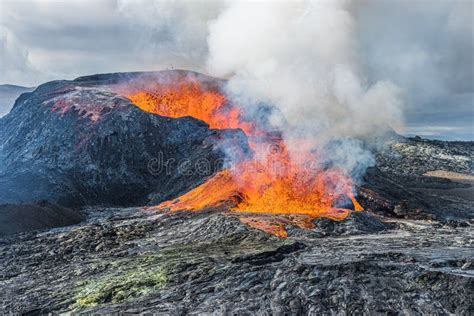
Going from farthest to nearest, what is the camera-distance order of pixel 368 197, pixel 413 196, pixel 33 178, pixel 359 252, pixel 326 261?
Result: 1. pixel 33 178
2. pixel 413 196
3. pixel 368 197
4. pixel 359 252
5. pixel 326 261

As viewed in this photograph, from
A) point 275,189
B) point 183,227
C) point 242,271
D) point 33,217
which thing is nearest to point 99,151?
point 33,217

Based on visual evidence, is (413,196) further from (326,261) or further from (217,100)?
(217,100)

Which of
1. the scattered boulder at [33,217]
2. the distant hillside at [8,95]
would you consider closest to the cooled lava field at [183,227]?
the scattered boulder at [33,217]

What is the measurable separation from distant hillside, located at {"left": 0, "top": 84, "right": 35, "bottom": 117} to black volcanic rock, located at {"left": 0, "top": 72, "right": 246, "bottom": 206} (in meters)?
87.5

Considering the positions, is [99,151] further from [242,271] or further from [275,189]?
[242,271]

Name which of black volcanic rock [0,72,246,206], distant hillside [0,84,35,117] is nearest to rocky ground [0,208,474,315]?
black volcanic rock [0,72,246,206]

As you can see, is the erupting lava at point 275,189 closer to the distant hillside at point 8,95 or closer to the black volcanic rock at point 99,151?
the black volcanic rock at point 99,151

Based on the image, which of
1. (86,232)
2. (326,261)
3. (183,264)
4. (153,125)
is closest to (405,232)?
(326,261)

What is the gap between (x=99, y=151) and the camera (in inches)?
2997

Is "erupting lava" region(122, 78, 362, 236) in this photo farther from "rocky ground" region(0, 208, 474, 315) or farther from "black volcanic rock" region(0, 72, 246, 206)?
"black volcanic rock" region(0, 72, 246, 206)

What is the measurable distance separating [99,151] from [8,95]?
131 metres

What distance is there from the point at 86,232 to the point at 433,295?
103 ft

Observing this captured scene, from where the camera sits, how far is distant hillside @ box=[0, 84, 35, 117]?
16740cm

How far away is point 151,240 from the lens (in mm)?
38719
